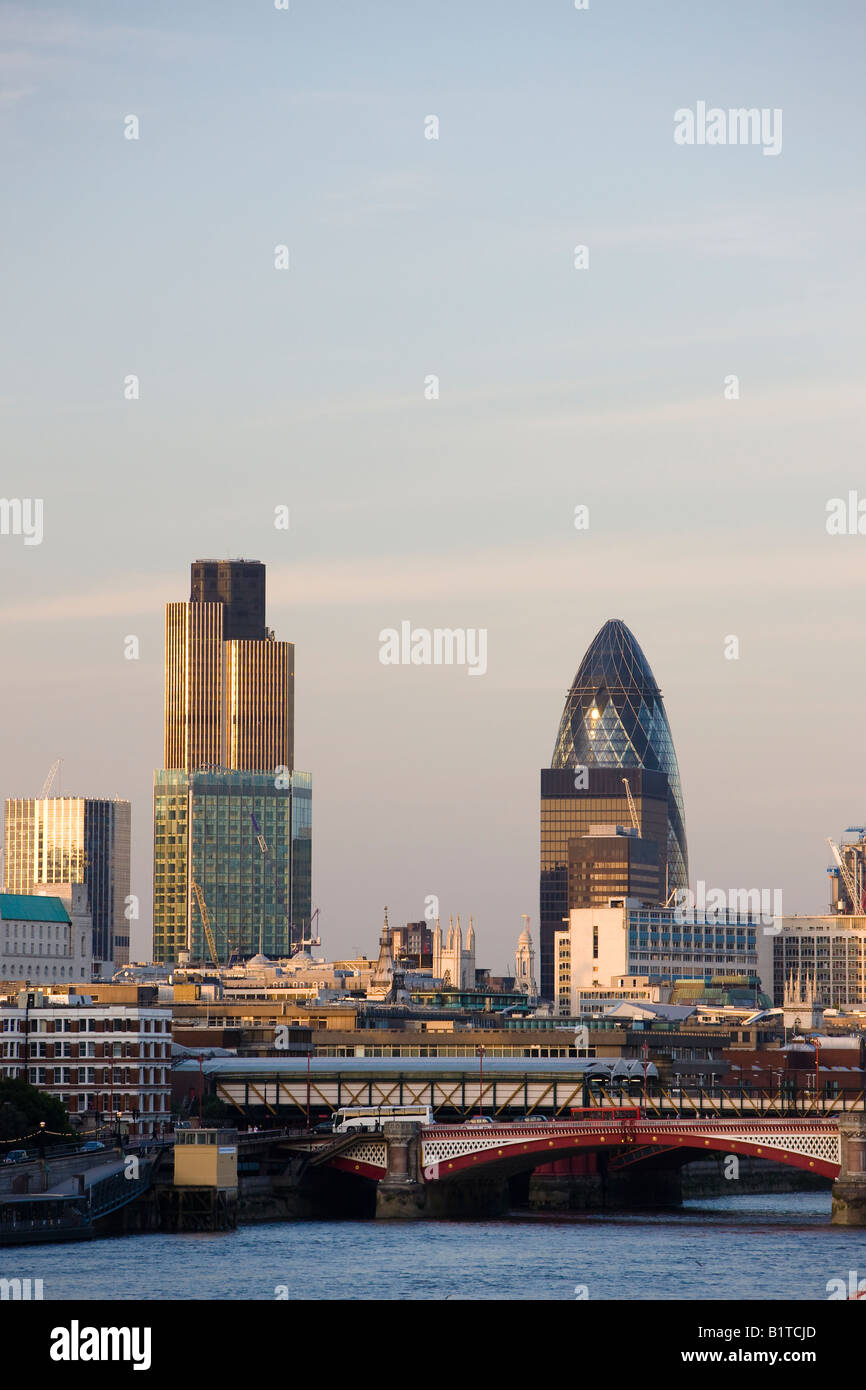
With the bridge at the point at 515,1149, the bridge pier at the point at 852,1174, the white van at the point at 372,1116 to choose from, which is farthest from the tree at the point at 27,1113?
the bridge pier at the point at 852,1174

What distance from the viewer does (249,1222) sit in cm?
12512

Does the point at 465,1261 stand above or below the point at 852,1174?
below

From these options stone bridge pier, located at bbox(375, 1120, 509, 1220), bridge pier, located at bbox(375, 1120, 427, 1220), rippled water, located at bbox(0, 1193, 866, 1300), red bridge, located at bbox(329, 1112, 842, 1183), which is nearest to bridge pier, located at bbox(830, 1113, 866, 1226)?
red bridge, located at bbox(329, 1112, 842, 1183)

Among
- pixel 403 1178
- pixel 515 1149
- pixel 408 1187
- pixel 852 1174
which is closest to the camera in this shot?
pixel 852 1174

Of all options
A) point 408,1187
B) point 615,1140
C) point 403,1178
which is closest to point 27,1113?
point 403,1178

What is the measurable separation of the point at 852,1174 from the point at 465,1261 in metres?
27.4

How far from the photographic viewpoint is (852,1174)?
413 ft

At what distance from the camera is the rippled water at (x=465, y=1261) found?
9325 cm

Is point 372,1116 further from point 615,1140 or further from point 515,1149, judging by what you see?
point 615,1140

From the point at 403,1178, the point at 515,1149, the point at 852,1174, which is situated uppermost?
the point at 515,1149

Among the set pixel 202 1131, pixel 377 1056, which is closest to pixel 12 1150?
pixel 202 1131

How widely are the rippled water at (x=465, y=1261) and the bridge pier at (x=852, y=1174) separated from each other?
121 centimetres

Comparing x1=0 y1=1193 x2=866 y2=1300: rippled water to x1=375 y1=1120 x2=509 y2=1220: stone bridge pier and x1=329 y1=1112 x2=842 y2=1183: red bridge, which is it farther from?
x1=329 y1=1112 x2=842 y2=1183: red bridge

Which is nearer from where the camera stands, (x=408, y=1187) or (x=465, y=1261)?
(x=465, y=1261)
